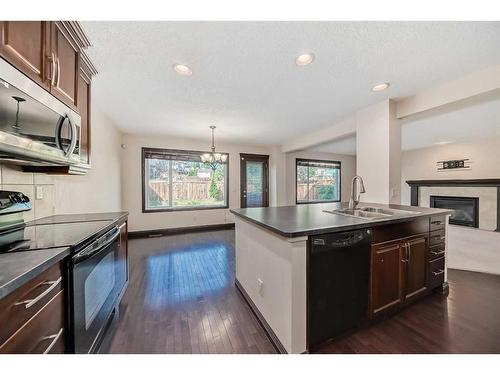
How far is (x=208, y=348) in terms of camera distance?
144cm

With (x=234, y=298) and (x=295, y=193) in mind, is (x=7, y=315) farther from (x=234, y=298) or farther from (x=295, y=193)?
(x=295, y=193)

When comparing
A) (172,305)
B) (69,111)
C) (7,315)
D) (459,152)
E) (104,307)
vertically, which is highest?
(459,152)

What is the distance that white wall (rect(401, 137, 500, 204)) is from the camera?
4521 millimetres

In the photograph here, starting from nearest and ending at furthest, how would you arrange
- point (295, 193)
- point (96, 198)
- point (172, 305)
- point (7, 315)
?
point (7, 315), point (172, 305), point (96, 198), point (295, 193)

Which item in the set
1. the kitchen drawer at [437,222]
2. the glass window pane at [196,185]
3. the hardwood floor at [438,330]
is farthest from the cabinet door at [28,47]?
the glass window pane at [196,185]

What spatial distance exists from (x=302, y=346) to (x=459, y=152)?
6701 millimetres

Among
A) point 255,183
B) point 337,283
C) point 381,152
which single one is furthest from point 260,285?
point 255,183

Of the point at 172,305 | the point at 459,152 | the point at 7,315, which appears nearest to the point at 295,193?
the point at 459,152

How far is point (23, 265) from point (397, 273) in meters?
2.49

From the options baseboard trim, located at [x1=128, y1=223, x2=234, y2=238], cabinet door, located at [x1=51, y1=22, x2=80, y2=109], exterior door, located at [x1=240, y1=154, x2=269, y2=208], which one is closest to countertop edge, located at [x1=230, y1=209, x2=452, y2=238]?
cabinet door, located at [x1=51, y1=22, x2=80, y2=109]

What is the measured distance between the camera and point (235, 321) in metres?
1.71

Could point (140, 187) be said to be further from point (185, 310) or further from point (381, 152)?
point (381, 152)

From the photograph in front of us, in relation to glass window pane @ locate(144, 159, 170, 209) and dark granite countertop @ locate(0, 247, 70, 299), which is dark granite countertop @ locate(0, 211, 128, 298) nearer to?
dark granite countertop @ locate(0, 247, 70, 299)

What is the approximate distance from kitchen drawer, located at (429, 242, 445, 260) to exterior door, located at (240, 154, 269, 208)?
14.1 feet
